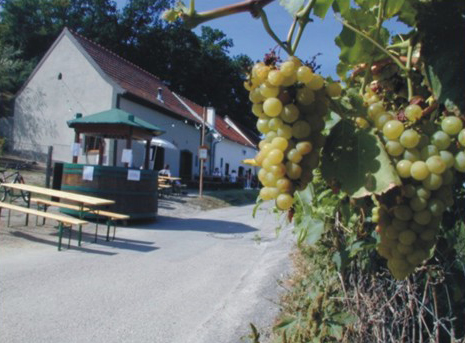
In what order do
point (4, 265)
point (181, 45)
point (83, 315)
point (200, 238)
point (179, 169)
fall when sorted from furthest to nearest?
point (181, 45), point (179, 169), point (200, 238), point (4, 265), point (83, 315)

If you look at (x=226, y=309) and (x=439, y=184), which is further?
(x=226, y=309)

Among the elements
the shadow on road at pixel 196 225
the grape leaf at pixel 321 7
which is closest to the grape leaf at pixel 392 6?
the grape leaf at pixel 321 7

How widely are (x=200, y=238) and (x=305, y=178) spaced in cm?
868

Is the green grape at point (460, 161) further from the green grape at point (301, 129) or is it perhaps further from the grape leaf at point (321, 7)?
the grape leaf at point (321, 7)

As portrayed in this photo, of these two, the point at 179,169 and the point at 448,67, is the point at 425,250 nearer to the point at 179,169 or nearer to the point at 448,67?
the point at 448,67

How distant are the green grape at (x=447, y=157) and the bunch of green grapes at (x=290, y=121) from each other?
0.15m

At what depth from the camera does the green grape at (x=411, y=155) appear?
1.80 feet

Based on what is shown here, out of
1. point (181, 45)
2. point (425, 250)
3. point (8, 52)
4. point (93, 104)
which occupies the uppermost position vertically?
point (181, 45)

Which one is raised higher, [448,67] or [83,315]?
[448,67]

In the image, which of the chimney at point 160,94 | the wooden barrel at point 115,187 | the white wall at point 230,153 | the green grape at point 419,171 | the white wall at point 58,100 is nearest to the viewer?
the green grape at point 419,171

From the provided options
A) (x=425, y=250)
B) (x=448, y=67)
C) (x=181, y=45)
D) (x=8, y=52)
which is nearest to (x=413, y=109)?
(x=448, y=67)

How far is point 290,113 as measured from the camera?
1.79 feet

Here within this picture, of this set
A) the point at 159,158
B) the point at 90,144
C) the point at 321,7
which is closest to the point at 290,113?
the point at 321,7

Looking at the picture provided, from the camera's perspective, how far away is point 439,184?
54 cm
